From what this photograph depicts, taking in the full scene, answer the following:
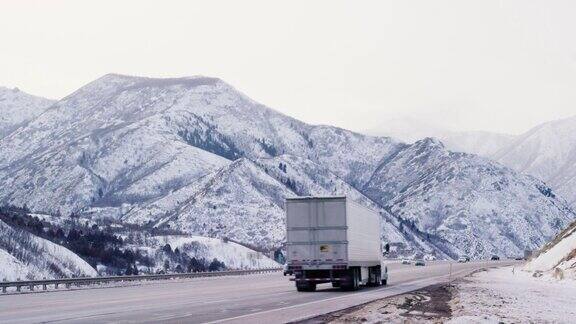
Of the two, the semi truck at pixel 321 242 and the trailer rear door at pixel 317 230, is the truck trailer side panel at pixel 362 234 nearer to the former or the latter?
the semi truck at pixel 321 242

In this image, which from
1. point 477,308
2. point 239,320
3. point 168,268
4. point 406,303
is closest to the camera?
point 239,320

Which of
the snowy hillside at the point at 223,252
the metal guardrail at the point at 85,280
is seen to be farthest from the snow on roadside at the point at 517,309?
the snowy hillside at the point at 223,252

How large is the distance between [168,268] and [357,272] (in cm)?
8673

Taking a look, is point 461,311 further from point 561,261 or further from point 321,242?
point 561,261

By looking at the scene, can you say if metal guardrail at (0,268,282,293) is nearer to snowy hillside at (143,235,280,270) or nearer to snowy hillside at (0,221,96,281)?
snowy hillside at (0,221,96,281)

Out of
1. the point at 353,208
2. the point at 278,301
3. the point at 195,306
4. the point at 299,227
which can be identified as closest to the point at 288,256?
the point at 299,227

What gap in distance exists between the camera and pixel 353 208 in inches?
1524

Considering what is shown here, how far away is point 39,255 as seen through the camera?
92.6m

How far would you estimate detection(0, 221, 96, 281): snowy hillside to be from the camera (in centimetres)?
8306

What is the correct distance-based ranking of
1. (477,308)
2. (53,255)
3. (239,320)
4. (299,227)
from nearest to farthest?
(239,320), (477,308), (299,227), (53,255)

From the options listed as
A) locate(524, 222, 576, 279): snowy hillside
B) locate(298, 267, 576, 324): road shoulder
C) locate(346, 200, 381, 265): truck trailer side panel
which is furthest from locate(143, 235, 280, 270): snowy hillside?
locate(298, 267, 576, 324): road shoulder

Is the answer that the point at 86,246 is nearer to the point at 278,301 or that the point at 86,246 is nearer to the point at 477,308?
the point at 278,301

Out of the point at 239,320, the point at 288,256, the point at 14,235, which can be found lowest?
the point at 239,320

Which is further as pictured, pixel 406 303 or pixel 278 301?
pixel 278 301
